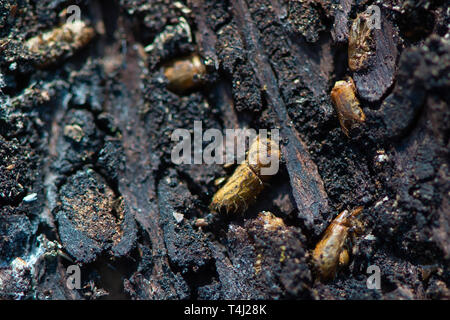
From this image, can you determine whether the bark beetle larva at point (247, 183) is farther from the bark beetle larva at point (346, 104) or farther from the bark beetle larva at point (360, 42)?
the bark beetle larva at point (360, 42)

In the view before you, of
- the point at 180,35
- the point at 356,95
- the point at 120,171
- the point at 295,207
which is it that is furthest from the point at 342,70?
the point at 120,171

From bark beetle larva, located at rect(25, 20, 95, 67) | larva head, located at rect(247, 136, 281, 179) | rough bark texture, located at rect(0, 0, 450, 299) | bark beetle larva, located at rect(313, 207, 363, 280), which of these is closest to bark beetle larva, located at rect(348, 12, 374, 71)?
rough bark texture, located at rect(0, 0, 450, 299)

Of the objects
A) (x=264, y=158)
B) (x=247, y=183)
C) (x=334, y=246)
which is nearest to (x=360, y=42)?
(x=264, y=158)

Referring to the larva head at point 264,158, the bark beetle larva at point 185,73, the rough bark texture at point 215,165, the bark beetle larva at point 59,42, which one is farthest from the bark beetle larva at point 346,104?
the bark beetle larva at point 59,42

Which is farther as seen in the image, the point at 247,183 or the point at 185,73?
the point at 185,73

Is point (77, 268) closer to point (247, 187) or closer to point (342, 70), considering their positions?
point (247, 187)

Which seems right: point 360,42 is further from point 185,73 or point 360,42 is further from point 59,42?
point 59,42

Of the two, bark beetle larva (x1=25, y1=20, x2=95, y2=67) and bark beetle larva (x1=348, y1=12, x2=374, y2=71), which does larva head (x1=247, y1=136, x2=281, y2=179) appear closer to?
bark beetle larva (x1=348, y1=12, x2=374, y2=71)
